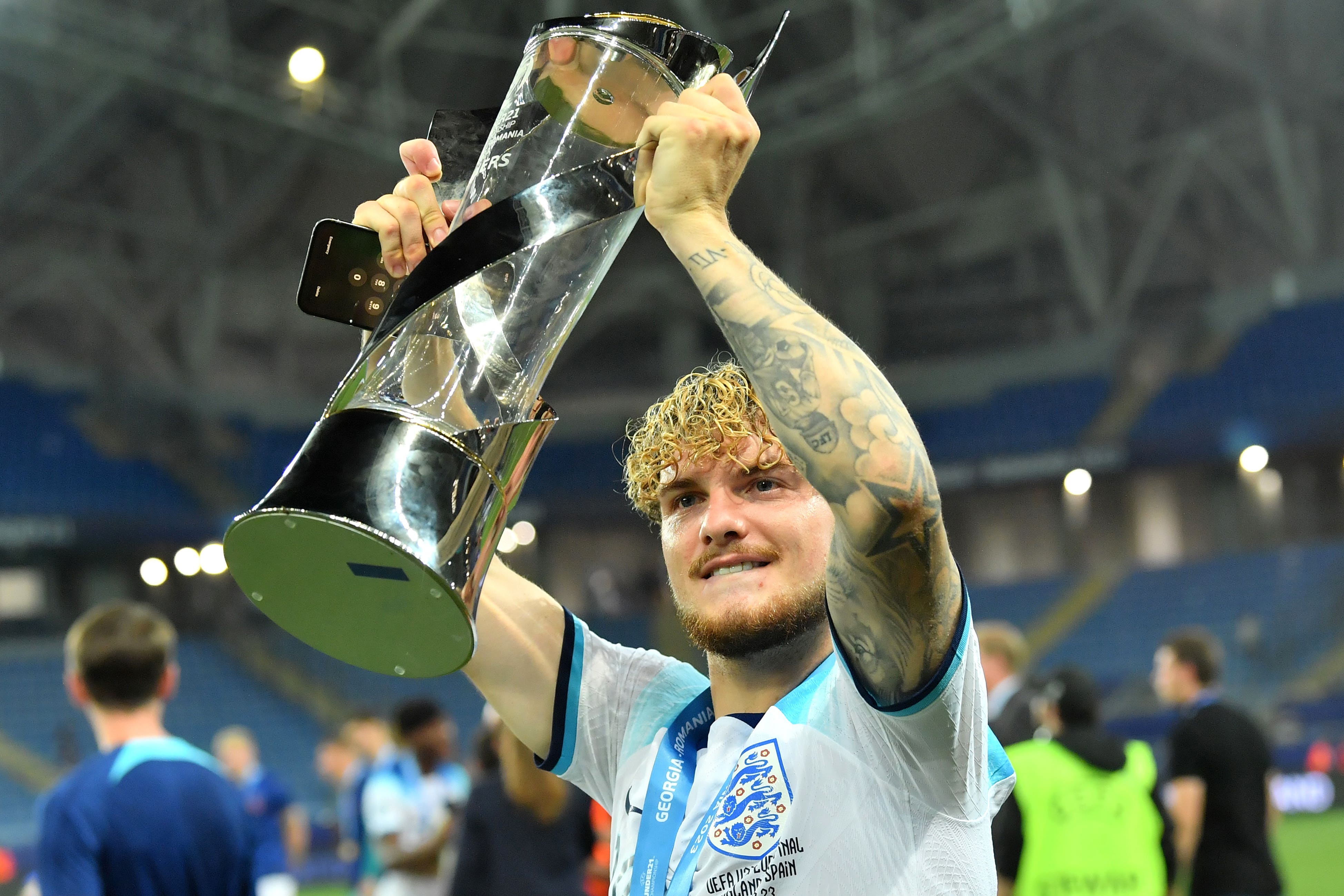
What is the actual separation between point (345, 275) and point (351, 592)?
497 millimetres

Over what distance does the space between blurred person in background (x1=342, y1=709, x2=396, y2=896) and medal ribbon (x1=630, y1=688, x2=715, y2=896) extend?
4.64 m

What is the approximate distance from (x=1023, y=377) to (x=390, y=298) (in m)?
18.4

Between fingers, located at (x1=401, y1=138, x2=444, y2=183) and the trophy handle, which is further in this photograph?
fingers, located at (x1=401, y1=138, x2=444, y2=183)

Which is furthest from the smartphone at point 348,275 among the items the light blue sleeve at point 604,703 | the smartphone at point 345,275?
the light blue sleeve at point 604,703

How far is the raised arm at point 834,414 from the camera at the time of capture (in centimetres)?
119

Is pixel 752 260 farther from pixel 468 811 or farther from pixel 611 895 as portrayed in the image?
pixel 468 811

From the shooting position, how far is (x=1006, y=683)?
509cm

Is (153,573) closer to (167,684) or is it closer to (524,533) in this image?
(524,533)

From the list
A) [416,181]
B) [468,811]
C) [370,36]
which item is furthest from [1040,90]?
[416,181]

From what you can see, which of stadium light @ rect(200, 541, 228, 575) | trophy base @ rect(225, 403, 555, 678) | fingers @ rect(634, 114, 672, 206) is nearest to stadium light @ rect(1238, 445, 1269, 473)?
stadium light @ rect(200, 541, 228, 575)

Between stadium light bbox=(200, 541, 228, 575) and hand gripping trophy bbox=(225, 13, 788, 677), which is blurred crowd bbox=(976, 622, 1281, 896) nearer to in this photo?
hand gripping trophy bbox=(225, 13, 788, 677)

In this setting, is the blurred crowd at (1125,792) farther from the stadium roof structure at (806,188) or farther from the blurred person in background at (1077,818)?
the stadium roof structure at (806,188)

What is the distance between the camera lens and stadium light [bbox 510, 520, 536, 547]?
20.3 meters

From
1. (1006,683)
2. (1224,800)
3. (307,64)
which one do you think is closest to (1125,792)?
(1224,800)
